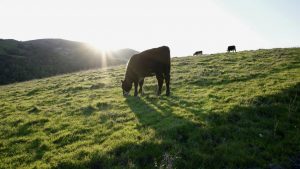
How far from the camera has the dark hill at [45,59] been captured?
255 feet

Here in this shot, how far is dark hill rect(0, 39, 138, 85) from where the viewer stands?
77.6 m

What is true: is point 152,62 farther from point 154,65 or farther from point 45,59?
point 45,59

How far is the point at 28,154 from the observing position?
13703 millimetres

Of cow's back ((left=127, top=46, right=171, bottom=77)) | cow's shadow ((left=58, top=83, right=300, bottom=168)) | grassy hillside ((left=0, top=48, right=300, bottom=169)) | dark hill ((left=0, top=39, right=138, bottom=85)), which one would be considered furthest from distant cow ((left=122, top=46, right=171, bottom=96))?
dark hill ((left=0, top=39, right=138, bottom=85))

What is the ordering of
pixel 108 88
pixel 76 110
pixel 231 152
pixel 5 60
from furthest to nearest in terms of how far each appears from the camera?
pixel 5 60, pixel 108 88, pixel 76 110, pixel 231 152

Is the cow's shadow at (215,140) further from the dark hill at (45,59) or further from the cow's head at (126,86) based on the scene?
the dark hill at (45,59)

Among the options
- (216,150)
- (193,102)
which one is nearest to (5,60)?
(193,102)

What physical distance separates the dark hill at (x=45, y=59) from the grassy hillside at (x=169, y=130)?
57.3 meters

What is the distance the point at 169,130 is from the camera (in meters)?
13.8

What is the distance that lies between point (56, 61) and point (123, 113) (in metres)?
80.7

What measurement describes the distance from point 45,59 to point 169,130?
285 ft

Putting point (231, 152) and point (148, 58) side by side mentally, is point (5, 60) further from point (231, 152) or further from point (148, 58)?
point (231, 152)

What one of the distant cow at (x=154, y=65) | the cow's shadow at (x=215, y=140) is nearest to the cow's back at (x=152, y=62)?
the distant cow at (x=154, y=65)

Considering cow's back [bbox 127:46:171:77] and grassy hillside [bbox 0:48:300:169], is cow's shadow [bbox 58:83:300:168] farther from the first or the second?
cow's back [bbox 127:46:171:77]
